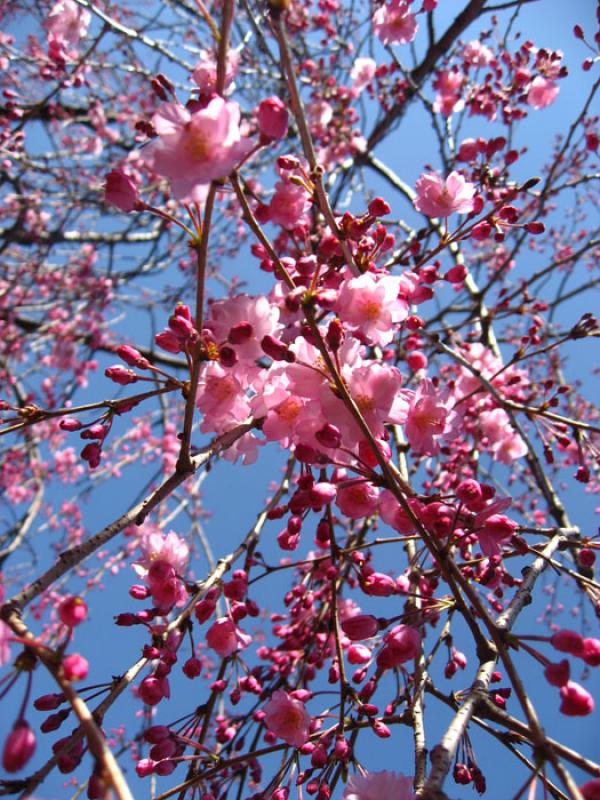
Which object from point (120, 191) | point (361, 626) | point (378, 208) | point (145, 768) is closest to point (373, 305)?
point (378, 208)

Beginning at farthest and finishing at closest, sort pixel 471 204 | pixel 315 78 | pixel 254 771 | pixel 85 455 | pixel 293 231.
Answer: pixel 315 78
pixel 254 771
pixel 471 204
pixel 293 231
pixel 85 455

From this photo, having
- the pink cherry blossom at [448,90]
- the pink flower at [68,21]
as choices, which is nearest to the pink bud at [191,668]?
the pink flower at [68,21]

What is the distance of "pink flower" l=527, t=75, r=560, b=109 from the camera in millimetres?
3418

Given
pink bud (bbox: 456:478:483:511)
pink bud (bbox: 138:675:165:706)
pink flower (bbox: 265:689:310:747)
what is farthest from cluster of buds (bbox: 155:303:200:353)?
pink flower (bbox: 265:689:310:747)

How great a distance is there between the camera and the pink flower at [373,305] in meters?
1.14

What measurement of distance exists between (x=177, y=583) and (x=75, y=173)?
5985 millimetres

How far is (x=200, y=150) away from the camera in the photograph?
36.6 inches

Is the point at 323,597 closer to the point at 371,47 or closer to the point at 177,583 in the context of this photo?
the point at 177,583

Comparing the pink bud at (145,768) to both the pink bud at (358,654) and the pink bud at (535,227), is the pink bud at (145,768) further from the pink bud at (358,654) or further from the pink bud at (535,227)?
the pink bud at (535,227)

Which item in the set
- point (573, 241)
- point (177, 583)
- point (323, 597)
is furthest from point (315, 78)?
point (177, 583)

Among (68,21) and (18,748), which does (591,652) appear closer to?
(18,748)

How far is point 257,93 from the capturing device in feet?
17.3

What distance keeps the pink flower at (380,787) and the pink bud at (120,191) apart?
1294 mm

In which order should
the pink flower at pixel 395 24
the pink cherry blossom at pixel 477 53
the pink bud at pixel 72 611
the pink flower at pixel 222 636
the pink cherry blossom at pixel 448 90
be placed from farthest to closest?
the pink cherry blossom at pixel 477 53 < the pink cherry blossom at pixel 448 90 < the pink flower at pixel 395 24 < the pink flower at pixel 222 636 < the pink bud at pixel 72 611
